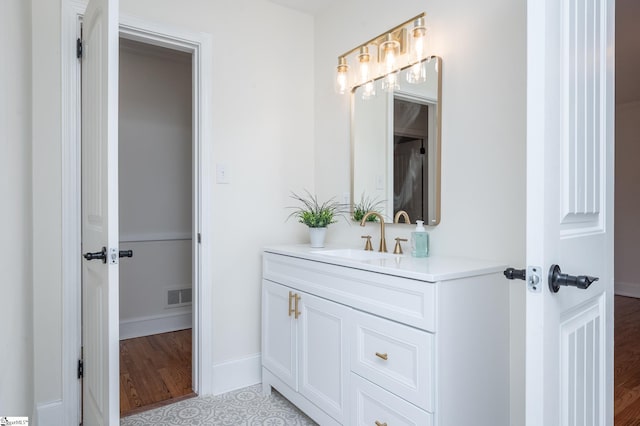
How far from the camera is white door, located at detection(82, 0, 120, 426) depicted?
139 centimetres

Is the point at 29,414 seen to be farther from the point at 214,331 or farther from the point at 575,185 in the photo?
the point at 575,185

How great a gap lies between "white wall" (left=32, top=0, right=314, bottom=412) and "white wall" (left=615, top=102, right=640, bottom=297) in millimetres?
4388

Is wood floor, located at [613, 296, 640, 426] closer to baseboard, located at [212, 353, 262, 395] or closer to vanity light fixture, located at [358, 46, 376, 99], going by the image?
baseboard, located at [212, 353, 262, 395]

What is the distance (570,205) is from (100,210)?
5.39 feet

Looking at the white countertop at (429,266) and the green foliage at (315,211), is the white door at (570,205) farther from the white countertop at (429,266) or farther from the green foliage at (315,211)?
the green foliage at (315,211)

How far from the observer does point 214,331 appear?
7.65ft

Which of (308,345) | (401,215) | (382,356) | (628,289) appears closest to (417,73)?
(401,215)

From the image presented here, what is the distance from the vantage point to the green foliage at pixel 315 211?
2299 millimetres

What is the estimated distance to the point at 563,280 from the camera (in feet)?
2.97

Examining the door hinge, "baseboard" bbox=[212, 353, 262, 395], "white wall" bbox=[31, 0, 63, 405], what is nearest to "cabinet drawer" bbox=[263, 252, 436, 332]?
"baseboard" bbox=[212, 353, 262, 395]

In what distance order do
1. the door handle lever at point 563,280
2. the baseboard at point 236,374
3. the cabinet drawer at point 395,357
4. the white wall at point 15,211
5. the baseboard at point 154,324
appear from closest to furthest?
the door handle lever at point 563,280
the white wall at point 15,211
the cabinet drawer at point 395,357
the baseboard at point 236,374
the baseboard at point 154,324

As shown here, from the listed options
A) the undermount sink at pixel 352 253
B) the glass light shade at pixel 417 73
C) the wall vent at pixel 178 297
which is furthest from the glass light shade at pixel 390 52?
the wall vent at pixel 178 297

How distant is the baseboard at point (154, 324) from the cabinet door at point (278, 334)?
148 cm

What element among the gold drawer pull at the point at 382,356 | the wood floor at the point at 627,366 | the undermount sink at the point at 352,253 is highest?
the undermount sink at the point at 352,253
